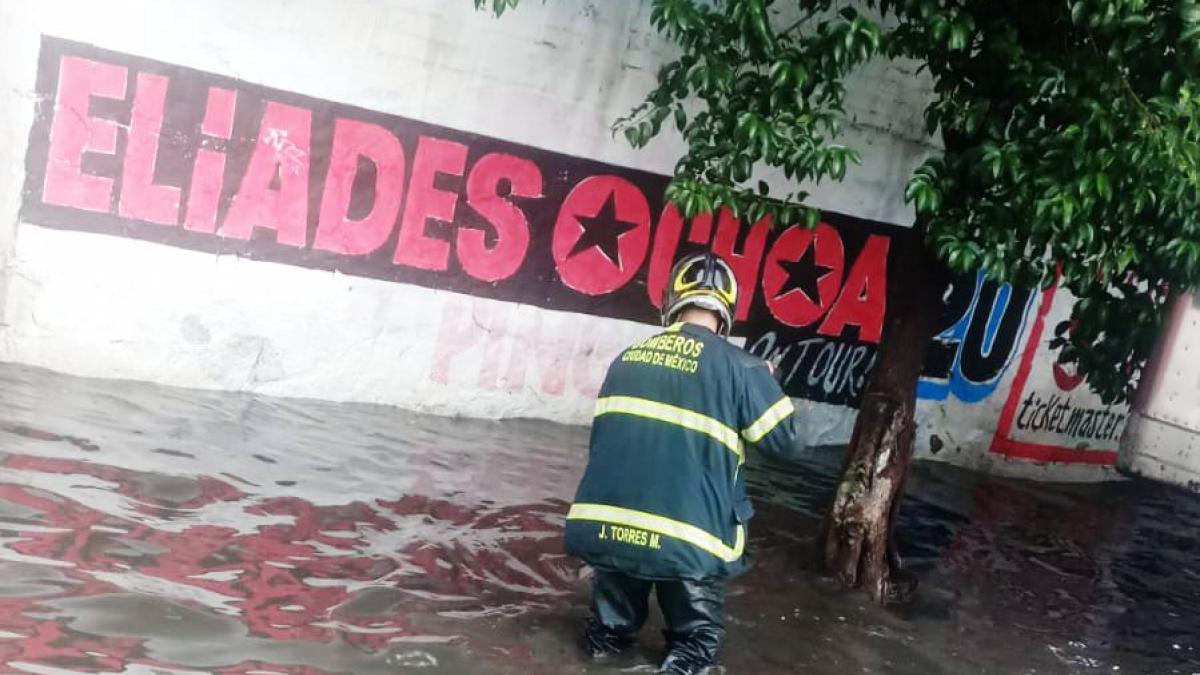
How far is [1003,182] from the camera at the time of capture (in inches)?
222

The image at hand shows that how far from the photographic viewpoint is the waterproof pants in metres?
4.67

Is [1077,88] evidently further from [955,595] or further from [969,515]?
[969,515]

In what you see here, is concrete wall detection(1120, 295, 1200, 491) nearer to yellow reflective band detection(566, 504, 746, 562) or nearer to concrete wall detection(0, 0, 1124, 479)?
concrete wall detection(0, 0, 1124, 479)

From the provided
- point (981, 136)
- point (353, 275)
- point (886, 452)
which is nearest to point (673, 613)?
point (886, 452)

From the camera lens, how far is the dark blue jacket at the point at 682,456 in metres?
4.53

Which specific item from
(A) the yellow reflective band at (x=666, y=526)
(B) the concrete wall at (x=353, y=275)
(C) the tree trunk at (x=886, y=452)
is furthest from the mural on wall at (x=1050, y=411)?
(A) the yellow reflective band at (x=666, y=526)

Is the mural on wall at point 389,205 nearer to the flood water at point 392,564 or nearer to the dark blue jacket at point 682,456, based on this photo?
the flood water at point 392,564

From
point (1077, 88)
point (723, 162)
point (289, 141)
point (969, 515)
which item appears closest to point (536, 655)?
point (723, 162)

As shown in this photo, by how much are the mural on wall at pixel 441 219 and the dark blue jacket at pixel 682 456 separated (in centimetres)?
247

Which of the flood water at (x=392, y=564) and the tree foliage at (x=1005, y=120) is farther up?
the tree foliage at (x=1005, y=120)

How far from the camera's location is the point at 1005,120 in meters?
5.75

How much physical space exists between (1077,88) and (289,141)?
4775mm

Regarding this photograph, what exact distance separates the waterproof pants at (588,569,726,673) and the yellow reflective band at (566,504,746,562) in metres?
0.16

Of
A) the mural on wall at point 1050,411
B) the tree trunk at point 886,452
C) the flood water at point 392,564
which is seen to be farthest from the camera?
the mural on wall at point 1050,411
